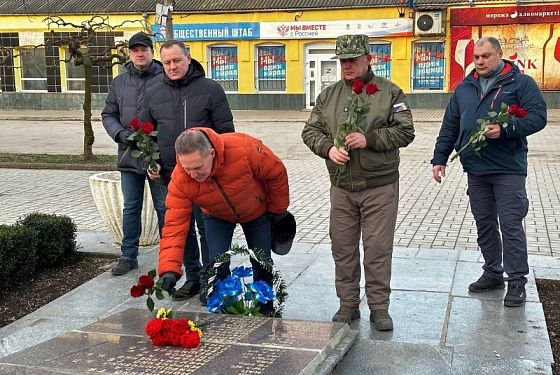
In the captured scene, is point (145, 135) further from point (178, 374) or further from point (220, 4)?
point (220, 4)

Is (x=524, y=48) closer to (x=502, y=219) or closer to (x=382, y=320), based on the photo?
(x=502, y=219)

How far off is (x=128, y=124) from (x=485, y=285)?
119 inches

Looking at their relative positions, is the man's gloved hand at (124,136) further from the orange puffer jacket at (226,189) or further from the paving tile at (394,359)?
the paving tile at (394,359)

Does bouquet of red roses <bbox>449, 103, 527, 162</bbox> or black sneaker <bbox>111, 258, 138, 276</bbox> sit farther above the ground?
bouquet of red roses <bbox>449, 103, 527, 162</bbox>

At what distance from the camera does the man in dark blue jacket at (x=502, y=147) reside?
16.4ft

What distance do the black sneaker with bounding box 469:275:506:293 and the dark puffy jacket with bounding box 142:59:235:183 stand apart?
2096 millimetres

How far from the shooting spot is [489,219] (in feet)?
17.6

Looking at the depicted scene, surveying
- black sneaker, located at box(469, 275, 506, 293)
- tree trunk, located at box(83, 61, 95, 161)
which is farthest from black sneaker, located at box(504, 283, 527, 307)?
tree trunk, located at box(83, 61, 95, 161)

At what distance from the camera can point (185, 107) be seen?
532cm

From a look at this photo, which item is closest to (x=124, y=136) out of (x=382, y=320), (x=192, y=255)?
(x=192, y=255)

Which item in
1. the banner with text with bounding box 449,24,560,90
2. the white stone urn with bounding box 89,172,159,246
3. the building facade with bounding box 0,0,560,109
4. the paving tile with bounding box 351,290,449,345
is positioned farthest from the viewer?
the building facade with bounding box 0,0,560,109

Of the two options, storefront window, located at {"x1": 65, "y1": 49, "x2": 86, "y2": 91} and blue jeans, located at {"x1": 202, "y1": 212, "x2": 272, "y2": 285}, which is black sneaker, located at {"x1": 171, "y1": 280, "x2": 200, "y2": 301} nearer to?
blue jeans, located at {"x1": 202, "y1": 212, "x2": 272, "y2": 285}

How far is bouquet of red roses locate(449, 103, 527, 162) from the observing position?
4.79 meters

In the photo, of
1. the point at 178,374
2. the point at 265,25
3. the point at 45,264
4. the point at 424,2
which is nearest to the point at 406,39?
the point at 424,2
